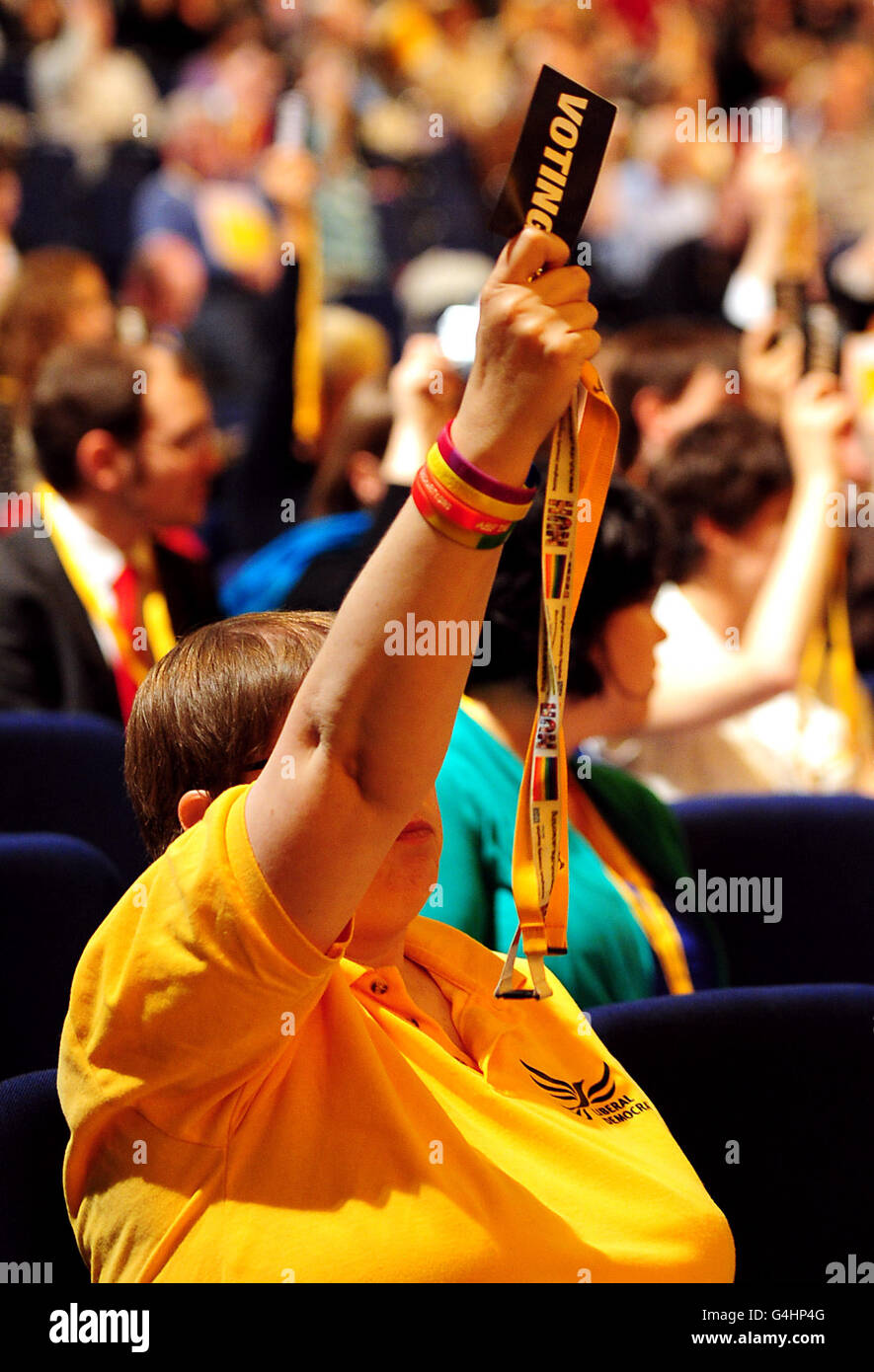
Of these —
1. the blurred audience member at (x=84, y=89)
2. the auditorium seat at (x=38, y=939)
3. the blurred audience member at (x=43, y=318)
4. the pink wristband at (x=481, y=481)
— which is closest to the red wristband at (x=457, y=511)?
the pink wristband at (x=481, y=481)

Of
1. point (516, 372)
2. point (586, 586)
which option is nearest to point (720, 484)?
point (586, 586)

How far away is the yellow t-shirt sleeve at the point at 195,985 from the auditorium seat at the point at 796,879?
116cm

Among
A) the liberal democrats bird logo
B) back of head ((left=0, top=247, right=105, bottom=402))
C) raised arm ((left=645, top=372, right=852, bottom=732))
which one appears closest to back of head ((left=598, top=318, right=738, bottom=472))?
raised arm ((left=645, top=372, right=852, bottom=732))

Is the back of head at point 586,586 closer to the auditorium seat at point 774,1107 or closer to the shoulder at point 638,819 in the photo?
the shoulder at point 638,819

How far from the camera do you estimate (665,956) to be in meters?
1.71

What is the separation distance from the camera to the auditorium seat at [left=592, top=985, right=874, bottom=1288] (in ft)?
4.47

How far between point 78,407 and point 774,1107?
1900 millimetres

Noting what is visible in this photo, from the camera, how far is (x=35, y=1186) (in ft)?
3.69

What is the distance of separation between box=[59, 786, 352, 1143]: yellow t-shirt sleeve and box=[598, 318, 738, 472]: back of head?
6.62 feet

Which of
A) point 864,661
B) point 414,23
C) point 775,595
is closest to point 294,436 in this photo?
point 864,661

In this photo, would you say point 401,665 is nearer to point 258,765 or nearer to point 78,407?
point 258,765

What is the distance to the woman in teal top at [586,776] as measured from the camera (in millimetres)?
1546

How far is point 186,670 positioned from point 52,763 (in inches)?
47.8

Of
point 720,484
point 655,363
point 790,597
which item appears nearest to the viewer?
point 790,597
